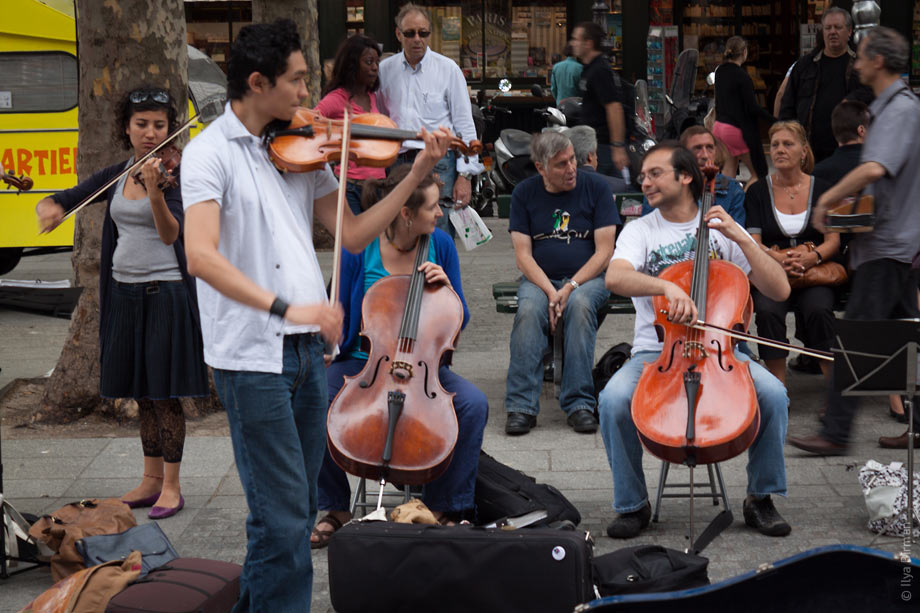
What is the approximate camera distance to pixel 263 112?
10.2 feet

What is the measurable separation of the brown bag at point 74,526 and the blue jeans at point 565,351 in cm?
210

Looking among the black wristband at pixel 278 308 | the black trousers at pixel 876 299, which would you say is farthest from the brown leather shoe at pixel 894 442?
the black wristband at pixel 278 308

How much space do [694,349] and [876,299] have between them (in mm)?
1205

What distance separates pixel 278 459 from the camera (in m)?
3.14

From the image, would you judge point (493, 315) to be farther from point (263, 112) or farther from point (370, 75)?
point (263, 112)

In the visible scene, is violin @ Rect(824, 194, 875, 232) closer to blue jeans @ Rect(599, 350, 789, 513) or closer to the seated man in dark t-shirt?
blue jeans @ Rect(599, 350, 789, 513)

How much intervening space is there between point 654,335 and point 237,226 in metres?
2.15

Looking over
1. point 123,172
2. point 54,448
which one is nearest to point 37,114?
point 54,448

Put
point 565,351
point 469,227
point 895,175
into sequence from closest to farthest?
1. point 895,175
2. point 565,351
3. point 469,227

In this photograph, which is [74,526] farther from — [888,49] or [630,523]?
[888,49]

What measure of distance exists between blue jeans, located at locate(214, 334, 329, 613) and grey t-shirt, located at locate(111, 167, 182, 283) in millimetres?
1693

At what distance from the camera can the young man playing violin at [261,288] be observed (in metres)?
2.99

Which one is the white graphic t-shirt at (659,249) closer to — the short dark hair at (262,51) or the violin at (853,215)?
the violin at (853,215)

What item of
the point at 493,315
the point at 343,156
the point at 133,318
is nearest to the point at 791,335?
the point at 493,315
